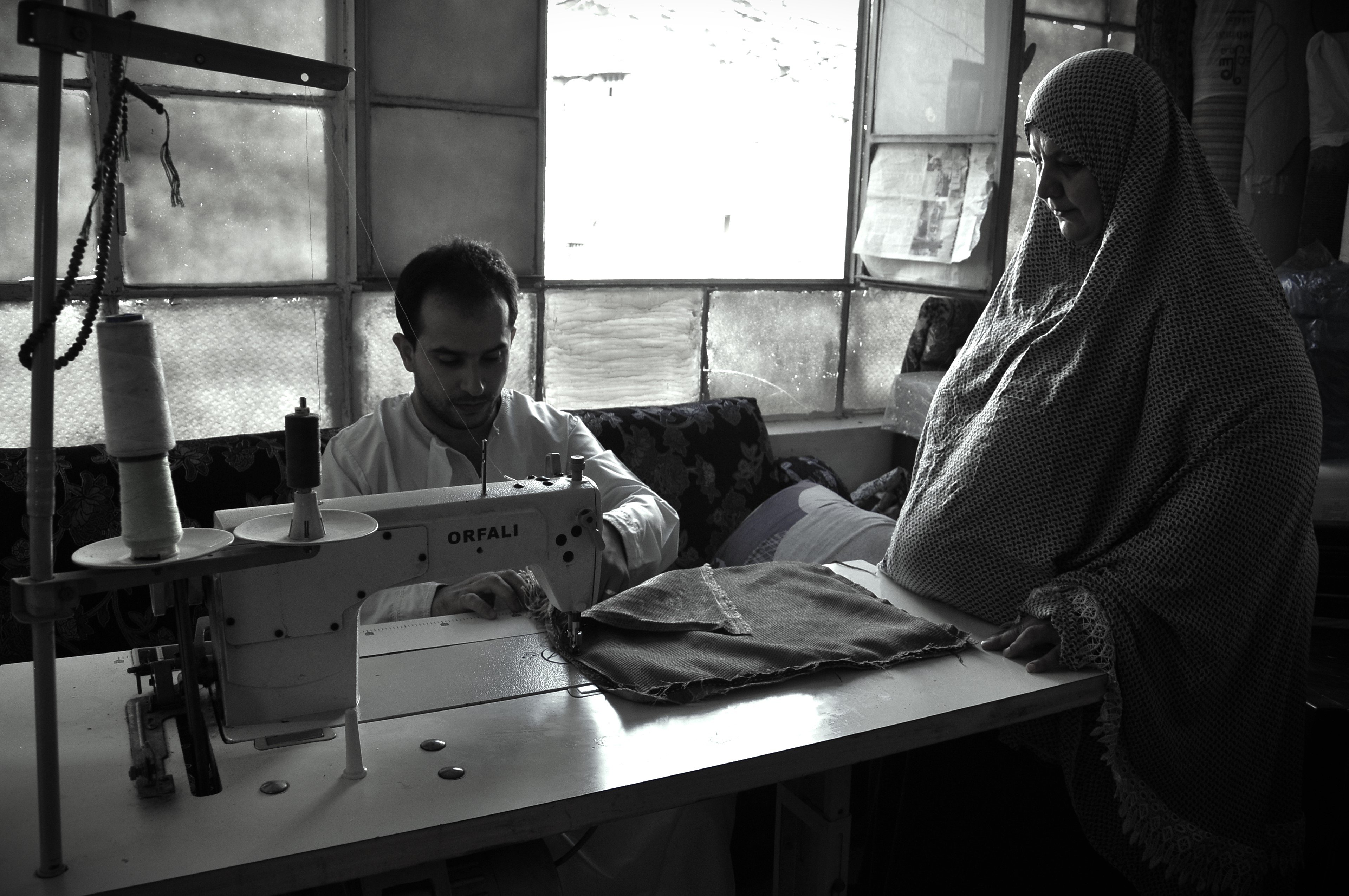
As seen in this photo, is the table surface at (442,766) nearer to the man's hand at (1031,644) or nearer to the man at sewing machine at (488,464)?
the man's hand at (1031,644)

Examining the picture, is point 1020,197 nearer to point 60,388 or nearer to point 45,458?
point 60,388

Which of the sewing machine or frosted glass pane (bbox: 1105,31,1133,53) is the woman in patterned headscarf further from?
frosted glass pane (bbox: 1105,31,1133,53)

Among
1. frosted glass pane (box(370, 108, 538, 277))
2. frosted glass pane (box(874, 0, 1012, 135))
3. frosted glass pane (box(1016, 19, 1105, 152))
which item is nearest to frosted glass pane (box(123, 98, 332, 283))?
frosted glass pane (box(370, 108, 538, 277))

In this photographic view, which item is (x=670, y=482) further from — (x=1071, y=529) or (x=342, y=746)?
(x=342, y=746)

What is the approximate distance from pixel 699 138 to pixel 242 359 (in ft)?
4.96

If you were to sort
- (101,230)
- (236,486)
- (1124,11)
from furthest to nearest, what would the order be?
(1124,11), (236,486), (101,230)

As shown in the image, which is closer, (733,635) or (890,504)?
(733,635)

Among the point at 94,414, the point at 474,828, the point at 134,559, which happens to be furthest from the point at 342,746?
the point at 94,414

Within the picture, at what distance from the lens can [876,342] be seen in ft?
12.6

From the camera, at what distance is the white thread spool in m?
1.09

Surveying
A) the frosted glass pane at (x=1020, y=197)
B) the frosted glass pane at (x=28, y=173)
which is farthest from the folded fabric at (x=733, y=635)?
the frosted glass pane at (x=1020, y=197)

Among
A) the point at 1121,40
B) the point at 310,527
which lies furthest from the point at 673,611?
the point at 1121,40

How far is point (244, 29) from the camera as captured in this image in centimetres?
263

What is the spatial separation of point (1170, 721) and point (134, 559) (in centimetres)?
146
